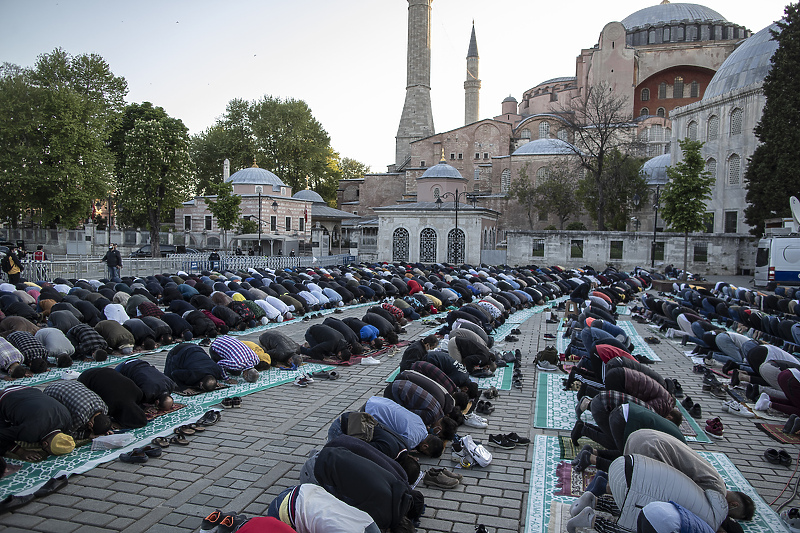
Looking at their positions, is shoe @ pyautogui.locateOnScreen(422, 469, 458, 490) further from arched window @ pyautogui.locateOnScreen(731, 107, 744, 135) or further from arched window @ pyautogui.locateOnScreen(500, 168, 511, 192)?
arched window @ pyautogui.locateOnScreen(500, 168, 511, 192)

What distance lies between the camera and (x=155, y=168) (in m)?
33.7

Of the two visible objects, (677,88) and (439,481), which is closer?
(439,481)

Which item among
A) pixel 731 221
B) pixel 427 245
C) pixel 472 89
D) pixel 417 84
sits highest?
pixel 472 89

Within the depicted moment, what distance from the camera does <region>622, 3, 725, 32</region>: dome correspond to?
53.6 metres

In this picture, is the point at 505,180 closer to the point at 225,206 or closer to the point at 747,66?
the point at 747,66

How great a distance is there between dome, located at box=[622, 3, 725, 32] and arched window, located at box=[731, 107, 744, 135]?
24.7 m

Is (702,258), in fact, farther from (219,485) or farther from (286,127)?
(286,127)

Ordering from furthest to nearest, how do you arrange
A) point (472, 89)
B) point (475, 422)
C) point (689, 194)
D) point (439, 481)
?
1. point (472, 89)
2. point (689, 194)
3. point (475, 422)
4. point (439, 481)

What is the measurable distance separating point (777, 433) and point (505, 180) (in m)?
43.2

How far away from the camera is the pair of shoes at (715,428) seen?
6488 millimetres

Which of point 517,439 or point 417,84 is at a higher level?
point 417,84

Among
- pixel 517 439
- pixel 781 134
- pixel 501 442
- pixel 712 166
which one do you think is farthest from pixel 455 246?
pixel 501 442

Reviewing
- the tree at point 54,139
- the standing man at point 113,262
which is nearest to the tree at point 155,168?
the tree at point 54,139

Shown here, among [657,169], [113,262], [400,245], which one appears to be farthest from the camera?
[657,169]
